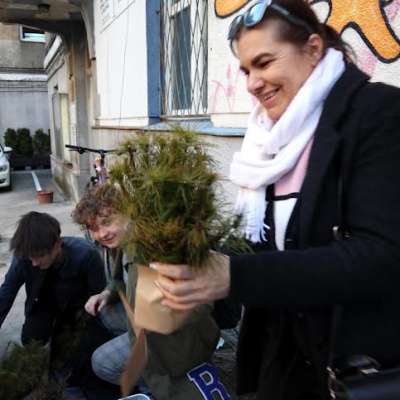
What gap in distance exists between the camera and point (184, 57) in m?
4.40

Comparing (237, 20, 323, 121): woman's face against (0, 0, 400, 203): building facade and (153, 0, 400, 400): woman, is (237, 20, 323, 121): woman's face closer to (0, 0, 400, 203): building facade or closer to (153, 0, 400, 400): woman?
(153, 0, 400, 400): woman

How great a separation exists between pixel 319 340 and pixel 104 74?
20.5ft

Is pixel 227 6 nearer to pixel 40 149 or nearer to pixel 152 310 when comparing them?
pixel 152 310

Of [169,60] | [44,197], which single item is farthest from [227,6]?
[44,197]

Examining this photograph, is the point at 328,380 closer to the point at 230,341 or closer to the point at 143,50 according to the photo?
the point at 230,341

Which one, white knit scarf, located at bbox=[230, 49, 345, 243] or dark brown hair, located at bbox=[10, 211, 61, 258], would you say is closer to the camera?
white knit scarf, located at bbox=[230, 49, 345, 243]

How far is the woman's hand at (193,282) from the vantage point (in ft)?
2.97

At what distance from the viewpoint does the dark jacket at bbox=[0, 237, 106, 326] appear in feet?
9.46

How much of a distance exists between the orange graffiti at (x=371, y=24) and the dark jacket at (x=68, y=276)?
1997mm

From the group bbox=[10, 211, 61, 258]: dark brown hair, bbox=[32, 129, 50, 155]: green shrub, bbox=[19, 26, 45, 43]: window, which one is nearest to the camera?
bbox=[10, 211, 61, 258]: dark brown hair

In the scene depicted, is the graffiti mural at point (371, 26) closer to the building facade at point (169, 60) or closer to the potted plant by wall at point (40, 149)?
the building facade at point (169, 60)

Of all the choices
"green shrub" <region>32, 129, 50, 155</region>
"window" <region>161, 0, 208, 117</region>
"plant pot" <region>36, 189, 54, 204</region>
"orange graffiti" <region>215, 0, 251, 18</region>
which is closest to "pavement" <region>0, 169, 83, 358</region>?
"plant pot" <region>36, 189, 54, 204</region>

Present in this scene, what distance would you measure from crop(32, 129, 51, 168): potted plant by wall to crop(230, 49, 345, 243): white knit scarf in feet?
56.9

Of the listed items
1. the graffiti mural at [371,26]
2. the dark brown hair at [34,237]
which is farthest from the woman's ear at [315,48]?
the dark brown hair at [34,237]
